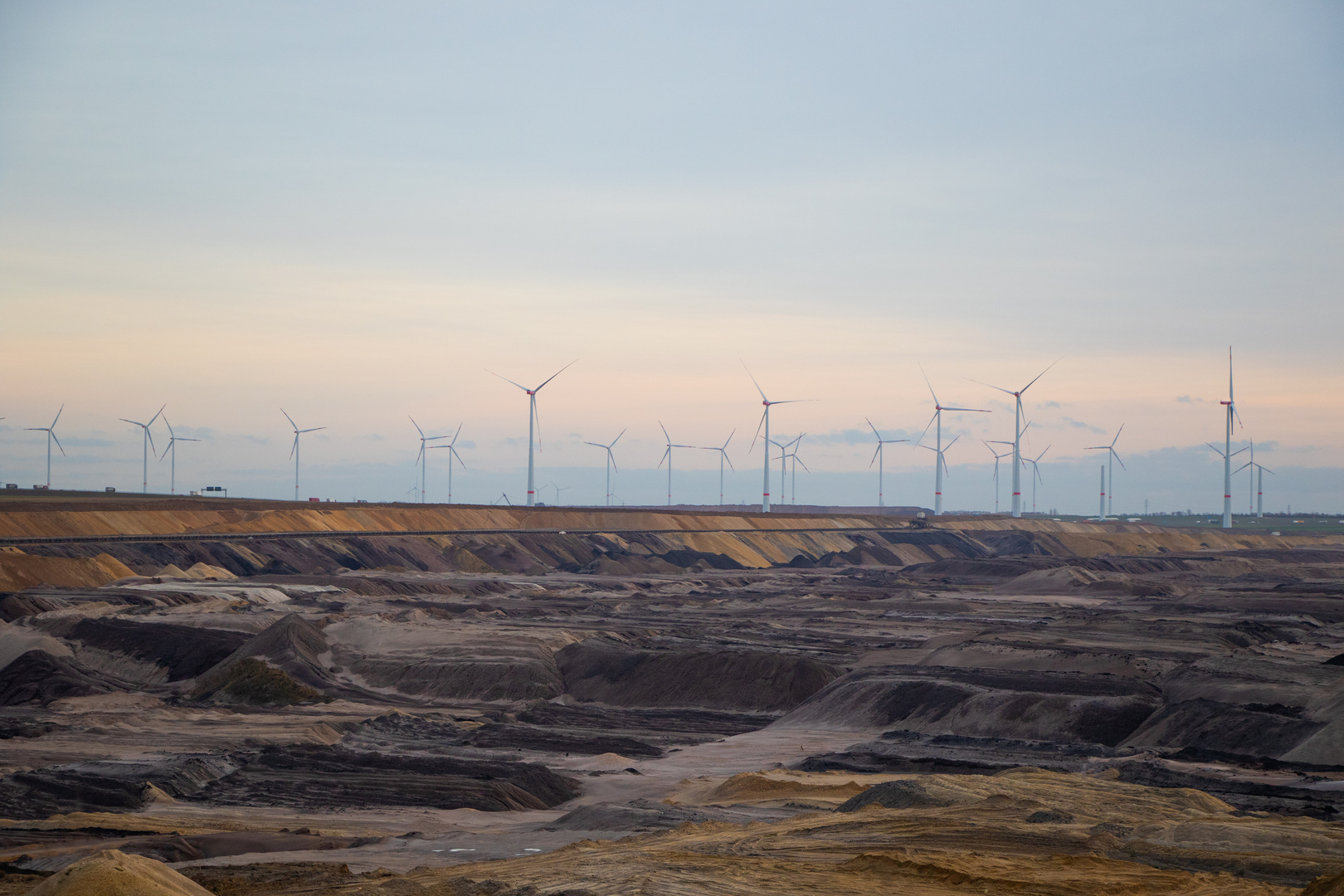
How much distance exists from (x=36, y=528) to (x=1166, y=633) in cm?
8055

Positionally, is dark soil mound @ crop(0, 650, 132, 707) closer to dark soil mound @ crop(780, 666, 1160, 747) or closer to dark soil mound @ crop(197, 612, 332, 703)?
dark soil mound @ crop(197, 612, 332, 703)

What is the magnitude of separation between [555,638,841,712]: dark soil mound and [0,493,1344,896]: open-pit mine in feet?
0.44

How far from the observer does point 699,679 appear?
46750 mm

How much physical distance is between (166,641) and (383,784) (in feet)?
90.2

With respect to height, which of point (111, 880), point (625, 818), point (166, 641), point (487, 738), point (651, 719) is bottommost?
point (651, 719)

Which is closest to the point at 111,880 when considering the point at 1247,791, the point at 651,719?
the point at 1247,791

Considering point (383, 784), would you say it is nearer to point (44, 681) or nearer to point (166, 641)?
→ point (44, 681)

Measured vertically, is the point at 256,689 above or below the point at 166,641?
below

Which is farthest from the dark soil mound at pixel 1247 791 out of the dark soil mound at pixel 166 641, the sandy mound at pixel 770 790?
the dark soil mound at pixel 166 641

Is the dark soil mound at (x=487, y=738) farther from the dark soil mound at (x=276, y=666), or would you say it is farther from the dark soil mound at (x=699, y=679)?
the dark soil mound at (x=699, y=679)

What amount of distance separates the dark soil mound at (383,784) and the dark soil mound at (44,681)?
15.1 metres

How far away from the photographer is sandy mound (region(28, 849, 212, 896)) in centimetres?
1423

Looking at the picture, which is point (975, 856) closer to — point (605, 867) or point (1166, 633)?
point (605, 867)

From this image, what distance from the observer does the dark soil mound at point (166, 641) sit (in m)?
49.2
